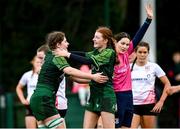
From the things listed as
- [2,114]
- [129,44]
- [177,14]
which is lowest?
[2,114]

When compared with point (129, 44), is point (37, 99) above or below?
below

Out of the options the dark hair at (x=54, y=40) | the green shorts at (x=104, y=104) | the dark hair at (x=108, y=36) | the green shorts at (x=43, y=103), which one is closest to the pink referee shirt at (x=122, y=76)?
the dark hair at (x=108, y=36)

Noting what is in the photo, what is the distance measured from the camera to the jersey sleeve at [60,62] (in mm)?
11418

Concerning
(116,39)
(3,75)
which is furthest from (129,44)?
(3,75)

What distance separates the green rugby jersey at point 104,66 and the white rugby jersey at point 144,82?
2.09 meters

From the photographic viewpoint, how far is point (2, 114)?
2192 centimetres

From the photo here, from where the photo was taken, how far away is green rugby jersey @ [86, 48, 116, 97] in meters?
11.9

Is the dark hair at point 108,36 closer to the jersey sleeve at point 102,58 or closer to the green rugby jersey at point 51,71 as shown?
the jersey sleeve at point 102,58

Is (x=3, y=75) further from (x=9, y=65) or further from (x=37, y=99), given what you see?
(x=37, y=99)

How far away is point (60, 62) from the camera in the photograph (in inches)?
450

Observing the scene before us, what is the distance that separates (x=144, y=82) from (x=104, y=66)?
7.60 ft

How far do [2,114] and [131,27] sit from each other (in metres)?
7.80

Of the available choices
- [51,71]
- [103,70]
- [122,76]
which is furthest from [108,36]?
[51,71]

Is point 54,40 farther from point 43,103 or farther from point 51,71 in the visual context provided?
point 43,103
